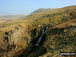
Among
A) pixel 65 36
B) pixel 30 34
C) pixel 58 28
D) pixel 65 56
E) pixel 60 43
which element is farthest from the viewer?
pixel 30 34

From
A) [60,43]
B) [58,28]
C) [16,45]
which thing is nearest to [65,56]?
[60,43]

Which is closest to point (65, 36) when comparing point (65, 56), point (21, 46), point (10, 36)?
point (65, 56)

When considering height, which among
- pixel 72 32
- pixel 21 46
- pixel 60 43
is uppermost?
pixel 72 32

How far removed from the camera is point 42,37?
4994 centimetres

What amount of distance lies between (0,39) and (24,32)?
11126 millimetres

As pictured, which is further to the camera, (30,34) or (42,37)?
(30,34)

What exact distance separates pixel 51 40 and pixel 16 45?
52.2 ft

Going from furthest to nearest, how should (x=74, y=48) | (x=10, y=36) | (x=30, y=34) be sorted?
(x=30, y=34)
(x=10, y=36)
(x=74, y=48)

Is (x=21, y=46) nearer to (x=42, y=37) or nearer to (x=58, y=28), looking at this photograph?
(x=42, y=37)

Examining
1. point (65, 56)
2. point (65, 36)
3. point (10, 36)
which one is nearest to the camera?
point (65, 56)

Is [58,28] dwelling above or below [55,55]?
above

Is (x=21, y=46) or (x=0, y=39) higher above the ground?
(x=0, y=39)

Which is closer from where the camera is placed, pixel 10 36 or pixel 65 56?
pixel 65 56

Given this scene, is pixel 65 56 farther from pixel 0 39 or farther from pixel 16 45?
pixel 0 39
